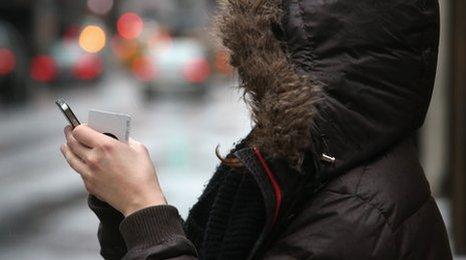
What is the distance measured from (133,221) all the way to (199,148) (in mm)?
13906

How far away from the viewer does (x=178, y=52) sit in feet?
79.4

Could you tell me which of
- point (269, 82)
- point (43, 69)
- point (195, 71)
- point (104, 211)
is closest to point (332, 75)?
point (269, 82)

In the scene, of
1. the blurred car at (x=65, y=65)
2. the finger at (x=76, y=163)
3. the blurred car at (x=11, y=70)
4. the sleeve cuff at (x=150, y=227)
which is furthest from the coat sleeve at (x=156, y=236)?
the blurred car at (x=65, y=65)

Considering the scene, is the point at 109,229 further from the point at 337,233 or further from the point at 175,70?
the point at 175,70

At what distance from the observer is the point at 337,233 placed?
1.63 m

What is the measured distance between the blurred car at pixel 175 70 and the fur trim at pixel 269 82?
22.2 m

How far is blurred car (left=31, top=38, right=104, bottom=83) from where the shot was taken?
87.0ft

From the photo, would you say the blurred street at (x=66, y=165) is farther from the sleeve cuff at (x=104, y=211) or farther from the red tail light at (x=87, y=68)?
the red tail light at (x=87, y=68)

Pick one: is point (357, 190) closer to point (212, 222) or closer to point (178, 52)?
point (212, 222)

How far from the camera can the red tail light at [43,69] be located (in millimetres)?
26125

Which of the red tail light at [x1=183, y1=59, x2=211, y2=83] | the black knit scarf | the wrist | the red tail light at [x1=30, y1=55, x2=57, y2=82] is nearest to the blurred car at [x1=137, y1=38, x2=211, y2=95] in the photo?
the red tail light at [x1=183, y1=59, x2=211, y2=83]

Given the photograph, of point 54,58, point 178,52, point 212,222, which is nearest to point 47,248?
point 212,222

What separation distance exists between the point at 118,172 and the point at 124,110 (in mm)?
21053

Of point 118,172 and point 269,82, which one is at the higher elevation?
point 269,82
